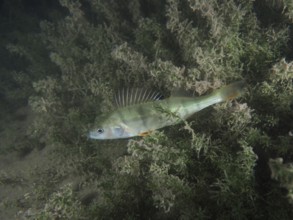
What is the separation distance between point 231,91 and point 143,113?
3.23 feet

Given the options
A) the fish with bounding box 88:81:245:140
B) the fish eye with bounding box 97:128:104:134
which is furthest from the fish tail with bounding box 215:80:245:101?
the fish eye with bounding box 97:128:104:134

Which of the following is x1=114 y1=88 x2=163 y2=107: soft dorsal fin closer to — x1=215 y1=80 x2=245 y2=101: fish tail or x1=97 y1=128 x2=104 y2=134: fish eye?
x1=97 y1=128 x2=104 y2=134: fish eye

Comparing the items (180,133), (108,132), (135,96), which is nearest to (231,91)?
(180,133)

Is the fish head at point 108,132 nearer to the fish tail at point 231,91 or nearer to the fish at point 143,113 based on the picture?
the fish at point 143,113

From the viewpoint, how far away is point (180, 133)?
3.92 m

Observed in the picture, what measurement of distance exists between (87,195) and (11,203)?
133 centimetres

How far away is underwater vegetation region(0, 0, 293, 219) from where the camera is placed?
127 inches

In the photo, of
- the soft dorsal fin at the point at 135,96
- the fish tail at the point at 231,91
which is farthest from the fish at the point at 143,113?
the fish tail at the point at 231,91

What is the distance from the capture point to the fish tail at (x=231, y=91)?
321 centimetres

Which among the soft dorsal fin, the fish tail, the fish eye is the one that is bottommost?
the fish tail

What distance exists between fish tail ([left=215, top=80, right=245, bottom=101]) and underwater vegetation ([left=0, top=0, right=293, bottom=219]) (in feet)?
0.69

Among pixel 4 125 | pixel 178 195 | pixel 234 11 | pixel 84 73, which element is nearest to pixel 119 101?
pixel 178 195

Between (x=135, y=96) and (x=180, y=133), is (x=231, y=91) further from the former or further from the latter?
(x=135, y=96)

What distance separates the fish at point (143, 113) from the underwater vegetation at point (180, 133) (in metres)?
0.14
